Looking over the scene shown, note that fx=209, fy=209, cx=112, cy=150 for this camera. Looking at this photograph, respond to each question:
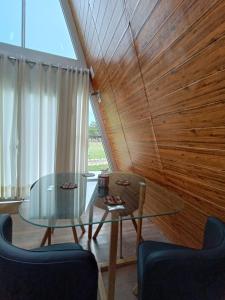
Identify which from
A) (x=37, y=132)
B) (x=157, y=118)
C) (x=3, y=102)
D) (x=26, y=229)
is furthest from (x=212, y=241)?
(x=3, y=102)

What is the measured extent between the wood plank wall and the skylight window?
90cm

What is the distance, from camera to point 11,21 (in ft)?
10.8

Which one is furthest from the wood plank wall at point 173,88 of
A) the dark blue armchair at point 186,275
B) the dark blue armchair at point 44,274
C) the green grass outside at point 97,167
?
the green grass outside at point 97,167

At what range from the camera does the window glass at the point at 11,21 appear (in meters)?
3.22

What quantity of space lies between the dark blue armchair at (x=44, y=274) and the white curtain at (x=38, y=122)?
246 centimetres

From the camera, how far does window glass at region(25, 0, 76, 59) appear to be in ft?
11.1

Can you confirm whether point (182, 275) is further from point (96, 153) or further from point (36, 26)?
point (36, 26)

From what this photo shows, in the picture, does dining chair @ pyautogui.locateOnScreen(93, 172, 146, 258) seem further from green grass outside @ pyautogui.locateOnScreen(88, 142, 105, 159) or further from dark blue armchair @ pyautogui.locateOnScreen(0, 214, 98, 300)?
green grass outside @ pyautogui.locateOnScreen(88, 142, 105, 159)

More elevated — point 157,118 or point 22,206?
point 157,118

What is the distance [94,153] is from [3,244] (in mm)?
3105

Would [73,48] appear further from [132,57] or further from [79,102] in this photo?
[132,57]

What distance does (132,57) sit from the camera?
1899 millimetres

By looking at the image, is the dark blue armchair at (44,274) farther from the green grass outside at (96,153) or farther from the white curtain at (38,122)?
the green grass outside at (96,153)

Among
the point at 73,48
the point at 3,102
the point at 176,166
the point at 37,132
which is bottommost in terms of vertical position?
the point at 176,166
